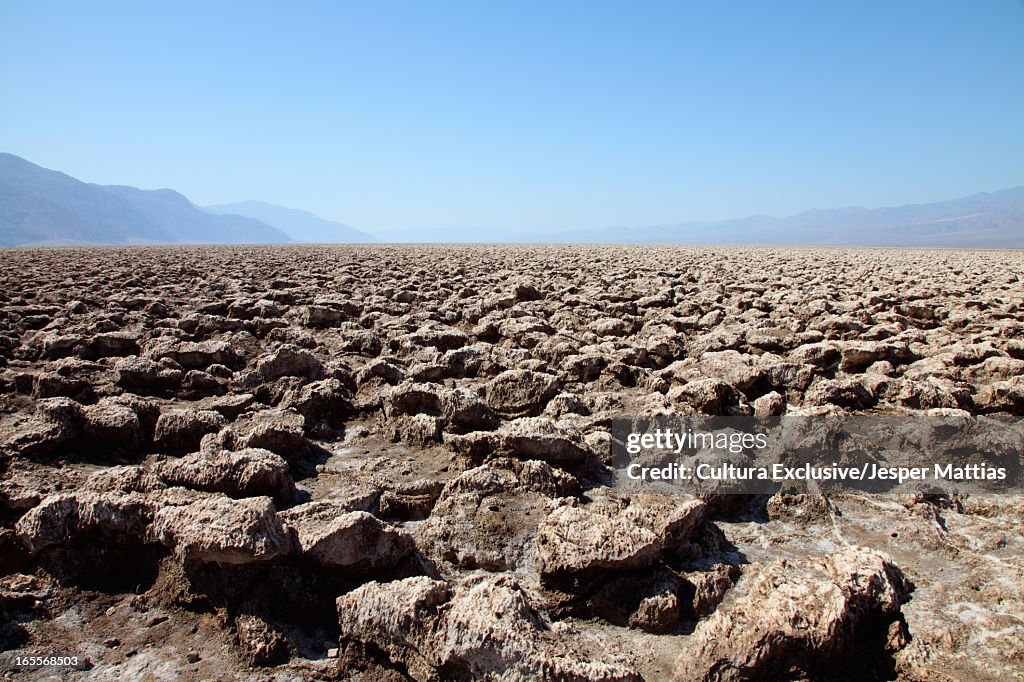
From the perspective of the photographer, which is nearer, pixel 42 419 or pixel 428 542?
pixel 428 542

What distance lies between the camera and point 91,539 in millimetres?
1946

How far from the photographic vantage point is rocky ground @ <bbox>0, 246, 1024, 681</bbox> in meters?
1.53

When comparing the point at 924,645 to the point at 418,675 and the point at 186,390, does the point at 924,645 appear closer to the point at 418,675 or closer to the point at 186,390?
the point at 418,675

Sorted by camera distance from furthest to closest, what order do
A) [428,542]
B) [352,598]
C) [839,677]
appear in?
[428,542] < [352,598] < [839,677]

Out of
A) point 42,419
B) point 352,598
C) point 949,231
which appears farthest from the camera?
point 949,231

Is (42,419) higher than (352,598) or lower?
higher

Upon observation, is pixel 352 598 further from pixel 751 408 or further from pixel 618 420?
pixel 751 408

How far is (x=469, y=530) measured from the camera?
212 centimetres

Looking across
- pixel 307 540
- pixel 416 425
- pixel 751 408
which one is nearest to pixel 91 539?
pixel 307 540

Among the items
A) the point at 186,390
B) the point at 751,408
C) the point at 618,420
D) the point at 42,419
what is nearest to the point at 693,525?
the point at 618,420

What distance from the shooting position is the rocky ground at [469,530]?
1.53 m

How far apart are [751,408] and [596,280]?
712cm

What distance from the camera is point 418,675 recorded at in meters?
1.48

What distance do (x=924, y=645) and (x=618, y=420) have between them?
1.66m
